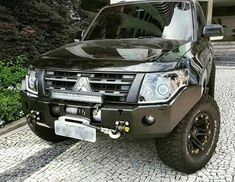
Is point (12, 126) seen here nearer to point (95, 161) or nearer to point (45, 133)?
point (45, 133)

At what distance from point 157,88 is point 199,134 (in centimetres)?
83

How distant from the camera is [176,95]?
2609mm

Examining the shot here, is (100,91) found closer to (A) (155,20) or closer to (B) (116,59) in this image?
(B) (116,59)

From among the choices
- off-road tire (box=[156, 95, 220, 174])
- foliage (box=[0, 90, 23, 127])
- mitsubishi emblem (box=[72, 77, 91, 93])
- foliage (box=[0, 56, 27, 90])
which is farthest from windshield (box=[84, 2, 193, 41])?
foliage (box=[0, 56, 27, 90])

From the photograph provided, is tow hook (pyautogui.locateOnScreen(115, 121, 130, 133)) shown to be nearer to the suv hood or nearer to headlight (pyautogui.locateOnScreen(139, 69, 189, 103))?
headlight (pyautogui.locateOnScreen(139, 69, 189, 103))

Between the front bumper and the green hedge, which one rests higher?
the front bumper

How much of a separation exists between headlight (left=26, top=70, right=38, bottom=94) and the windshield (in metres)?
1.15

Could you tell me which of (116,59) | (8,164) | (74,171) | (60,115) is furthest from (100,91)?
(8,164)

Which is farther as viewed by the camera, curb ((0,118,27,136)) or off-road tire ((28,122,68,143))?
curb ((0,118,27,136))

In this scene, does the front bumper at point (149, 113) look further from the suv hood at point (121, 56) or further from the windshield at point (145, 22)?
the windshield at point (145, 22)

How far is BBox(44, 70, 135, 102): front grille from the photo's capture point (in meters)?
2.62

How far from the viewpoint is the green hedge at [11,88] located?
14.3ft

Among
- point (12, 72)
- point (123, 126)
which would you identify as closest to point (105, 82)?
point (123, 126)

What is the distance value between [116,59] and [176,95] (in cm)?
61
